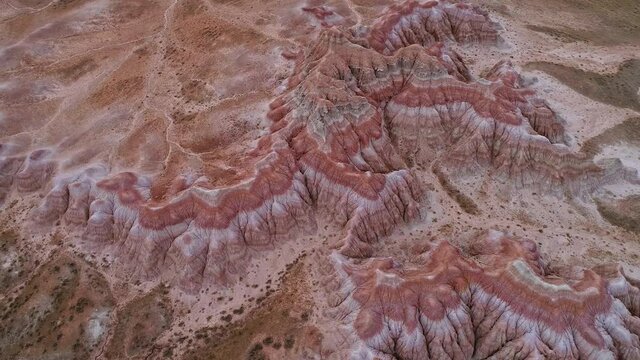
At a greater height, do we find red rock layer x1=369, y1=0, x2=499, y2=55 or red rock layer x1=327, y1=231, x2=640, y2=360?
red rock layer x1=369, y1=0, x2=499, y2=55

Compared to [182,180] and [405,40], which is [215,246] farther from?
[405,40]

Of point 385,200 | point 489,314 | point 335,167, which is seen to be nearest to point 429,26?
point 335,167

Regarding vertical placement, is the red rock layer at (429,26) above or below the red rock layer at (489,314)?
above

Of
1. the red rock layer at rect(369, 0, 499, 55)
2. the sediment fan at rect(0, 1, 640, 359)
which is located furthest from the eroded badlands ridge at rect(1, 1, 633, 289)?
the red rock layer at rect(369, 0, 499, 55)

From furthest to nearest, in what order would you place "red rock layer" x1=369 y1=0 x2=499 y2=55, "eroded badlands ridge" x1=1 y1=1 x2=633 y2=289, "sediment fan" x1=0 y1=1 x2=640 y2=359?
"red rock layer" x1=369 y1=0 x2=499 y2=55 → "eroded badlands ridge" x1=1 y1=1 x2=633 y2=289 → "sediment fan" x1=0 y1=1 x2=640 y2=359

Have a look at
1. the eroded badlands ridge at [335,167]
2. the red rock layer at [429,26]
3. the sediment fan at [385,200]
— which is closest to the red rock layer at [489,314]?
the sediment fan at [385,200]

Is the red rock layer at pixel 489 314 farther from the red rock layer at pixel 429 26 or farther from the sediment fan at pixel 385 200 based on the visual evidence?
the red rock layer at pixel 429 26

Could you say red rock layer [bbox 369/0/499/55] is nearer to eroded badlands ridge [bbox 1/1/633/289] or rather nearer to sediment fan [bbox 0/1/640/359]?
sediment fan [bbox 0/1/640/359]
